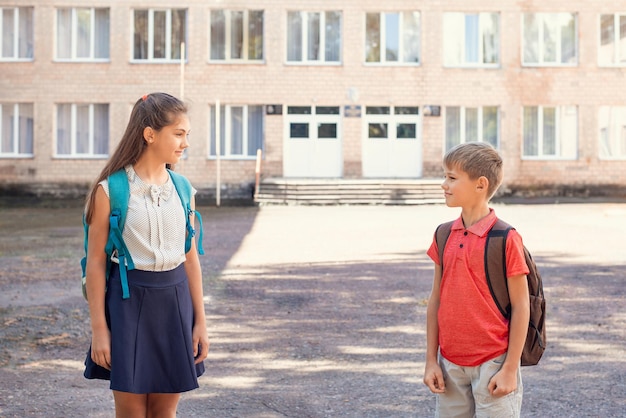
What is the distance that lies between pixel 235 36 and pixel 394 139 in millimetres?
6262

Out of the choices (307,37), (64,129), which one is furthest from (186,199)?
(64,129)

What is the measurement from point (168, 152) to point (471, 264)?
3.92ft

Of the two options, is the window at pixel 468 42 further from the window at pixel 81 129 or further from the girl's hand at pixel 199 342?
the girl's hand at pixel 199 342

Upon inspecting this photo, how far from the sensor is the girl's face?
11.8 feet

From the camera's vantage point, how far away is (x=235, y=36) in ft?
105

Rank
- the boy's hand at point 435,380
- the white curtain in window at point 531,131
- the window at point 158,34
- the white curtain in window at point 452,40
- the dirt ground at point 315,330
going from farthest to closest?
1. the white curtain in window at point 531,131
2. the white curtain in window at point 452,40
3. the window at point 158,34
4. the dirt ground at point 315,330
5. the boy's hand at point 435,380

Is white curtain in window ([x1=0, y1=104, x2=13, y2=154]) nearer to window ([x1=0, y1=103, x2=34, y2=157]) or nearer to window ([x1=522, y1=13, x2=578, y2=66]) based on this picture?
window ([x1=0, y1=103, x2=34, y2=157])

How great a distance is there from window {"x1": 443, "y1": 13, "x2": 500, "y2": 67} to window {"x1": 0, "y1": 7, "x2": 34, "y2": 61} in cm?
1379

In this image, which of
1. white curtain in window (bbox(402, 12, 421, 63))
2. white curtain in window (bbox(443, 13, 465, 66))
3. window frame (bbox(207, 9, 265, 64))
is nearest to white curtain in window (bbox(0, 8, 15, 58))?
window frame (bbox(207, 9, 265, 64))

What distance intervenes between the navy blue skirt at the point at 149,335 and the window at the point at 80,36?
96.7ft

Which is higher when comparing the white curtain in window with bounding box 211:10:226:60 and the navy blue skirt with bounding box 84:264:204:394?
the white curtain in window with bounding box 211:10:226:60

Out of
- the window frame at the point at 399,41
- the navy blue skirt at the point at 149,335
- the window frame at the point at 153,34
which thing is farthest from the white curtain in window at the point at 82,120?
the navy blue skirt at the point at 149,335

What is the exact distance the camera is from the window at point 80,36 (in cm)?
3191

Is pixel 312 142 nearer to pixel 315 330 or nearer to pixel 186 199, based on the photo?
pixel 315 330
